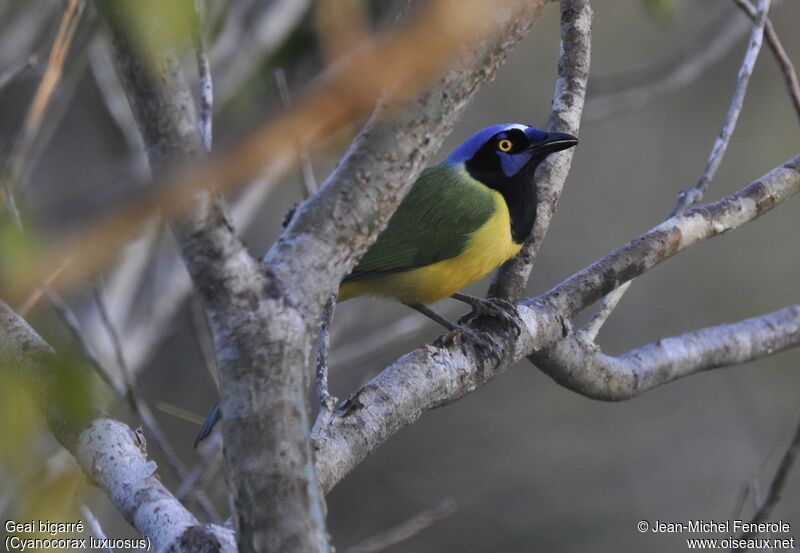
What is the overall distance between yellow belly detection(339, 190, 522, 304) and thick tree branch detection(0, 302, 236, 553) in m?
2.10

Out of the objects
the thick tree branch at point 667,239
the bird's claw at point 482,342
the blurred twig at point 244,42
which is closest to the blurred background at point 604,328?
the blurred twig at point 244,42

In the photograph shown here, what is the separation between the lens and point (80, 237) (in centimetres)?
60

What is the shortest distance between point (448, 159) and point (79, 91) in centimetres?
421

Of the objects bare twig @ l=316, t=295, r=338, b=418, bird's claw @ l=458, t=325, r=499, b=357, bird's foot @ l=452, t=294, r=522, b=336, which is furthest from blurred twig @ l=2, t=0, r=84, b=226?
bird's foot @ l=452, t=294, r=522, b=336

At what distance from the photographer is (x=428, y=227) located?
4.21 metres

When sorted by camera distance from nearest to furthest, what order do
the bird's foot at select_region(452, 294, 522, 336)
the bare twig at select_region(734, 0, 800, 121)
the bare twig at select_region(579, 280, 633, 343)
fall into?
the bird's foot at select_region(452, 294, 522, 336)
the bare twig at select_region(579, 280, 633, 343)
the bare twig at select_region(734, 0, 800, 121)

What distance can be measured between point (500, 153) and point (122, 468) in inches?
114

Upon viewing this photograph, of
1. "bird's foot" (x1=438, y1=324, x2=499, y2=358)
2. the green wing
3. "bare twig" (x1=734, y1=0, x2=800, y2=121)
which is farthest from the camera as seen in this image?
the green wing

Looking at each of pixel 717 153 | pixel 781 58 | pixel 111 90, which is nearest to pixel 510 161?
pixel 717 153

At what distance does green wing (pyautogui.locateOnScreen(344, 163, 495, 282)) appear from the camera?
409cm

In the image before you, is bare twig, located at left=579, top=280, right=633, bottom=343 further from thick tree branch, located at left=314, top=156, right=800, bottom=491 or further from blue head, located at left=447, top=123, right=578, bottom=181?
blue head, located at left=447, top=123, right=578, bottom=181

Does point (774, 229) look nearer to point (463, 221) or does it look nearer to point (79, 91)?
point (463, 221)

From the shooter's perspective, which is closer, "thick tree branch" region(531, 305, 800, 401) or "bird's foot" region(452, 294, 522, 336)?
"bird's foot" region(452, 294, 522, 336)

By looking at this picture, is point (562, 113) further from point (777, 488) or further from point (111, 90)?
point (111, 90)
